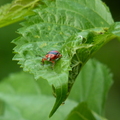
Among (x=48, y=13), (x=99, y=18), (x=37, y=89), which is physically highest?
(x=48, y=13)

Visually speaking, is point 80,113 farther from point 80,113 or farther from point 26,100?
point 26,100

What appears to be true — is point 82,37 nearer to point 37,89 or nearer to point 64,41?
point 64,41

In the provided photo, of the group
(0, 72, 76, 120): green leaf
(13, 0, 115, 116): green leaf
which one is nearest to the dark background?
(0, 72, 76, 120): green leaf

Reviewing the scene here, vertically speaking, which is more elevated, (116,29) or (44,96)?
(116,29)

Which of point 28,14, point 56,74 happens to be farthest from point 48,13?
point 56,74

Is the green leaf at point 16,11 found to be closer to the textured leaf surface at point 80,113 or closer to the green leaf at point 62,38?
the green leaf at point 62,38

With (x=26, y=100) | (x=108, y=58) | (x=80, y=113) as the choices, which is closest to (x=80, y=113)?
(x=80, y=113)

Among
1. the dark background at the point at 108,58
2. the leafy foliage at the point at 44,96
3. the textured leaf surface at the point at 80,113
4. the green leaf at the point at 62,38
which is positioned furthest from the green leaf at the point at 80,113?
the dark background at the point at 108,58
